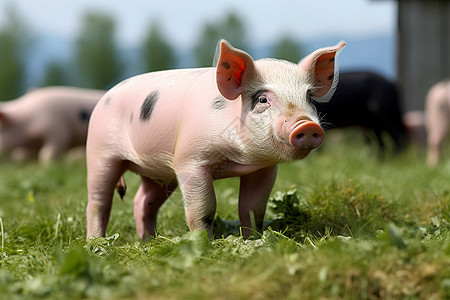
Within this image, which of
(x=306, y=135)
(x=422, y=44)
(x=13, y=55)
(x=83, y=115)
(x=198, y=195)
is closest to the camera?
(x=306, y=135)

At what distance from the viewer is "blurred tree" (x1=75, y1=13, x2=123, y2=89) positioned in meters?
22.7

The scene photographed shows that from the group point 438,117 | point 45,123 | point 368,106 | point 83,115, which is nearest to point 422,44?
point 438,117

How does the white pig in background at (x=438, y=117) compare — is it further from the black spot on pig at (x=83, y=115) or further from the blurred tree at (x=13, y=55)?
the blurred tree at (x=13, y=55)

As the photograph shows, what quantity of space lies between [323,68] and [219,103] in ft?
1.86

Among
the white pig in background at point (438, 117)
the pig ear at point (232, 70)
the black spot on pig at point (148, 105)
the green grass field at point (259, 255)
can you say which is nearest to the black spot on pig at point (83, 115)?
the green grass field at point (259, 255)

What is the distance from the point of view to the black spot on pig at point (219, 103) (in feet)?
9.29

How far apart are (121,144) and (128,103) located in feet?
0.77

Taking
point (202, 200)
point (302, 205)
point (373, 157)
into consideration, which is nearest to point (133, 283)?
point (202, 200)

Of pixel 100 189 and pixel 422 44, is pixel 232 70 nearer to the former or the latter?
pixel 100 189

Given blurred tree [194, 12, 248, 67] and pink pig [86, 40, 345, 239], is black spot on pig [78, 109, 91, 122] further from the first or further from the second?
blurred tree [194, 12, 248, 67]

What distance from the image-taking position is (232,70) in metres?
2.73

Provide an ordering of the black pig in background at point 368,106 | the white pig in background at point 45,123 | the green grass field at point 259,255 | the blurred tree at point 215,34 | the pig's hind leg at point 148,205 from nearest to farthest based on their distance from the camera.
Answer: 1. the green grass field at point 259,255
2. the pig's hind leg at point 148,205
3. the white pig in background at point 45,123
4. the black pig in background at point 368,106
5. the blurred tree at point 215,34

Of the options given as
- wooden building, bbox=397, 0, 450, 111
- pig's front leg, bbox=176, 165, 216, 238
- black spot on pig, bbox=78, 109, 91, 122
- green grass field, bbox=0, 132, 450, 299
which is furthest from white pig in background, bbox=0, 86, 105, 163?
wooden building, bbox=397, 0, 450, 111

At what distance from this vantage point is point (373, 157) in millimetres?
8086
